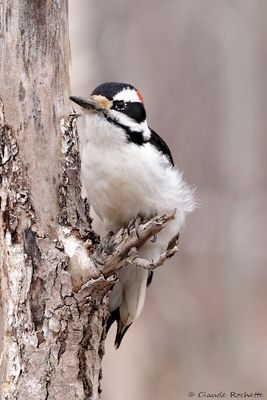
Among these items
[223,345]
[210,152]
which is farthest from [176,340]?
[210,152]

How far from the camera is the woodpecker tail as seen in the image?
4.33 meters

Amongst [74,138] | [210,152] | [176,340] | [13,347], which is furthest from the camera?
[210,152]

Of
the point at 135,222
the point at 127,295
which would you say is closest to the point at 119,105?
the point at 135,222

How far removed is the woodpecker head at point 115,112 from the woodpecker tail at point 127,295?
68 centimetres

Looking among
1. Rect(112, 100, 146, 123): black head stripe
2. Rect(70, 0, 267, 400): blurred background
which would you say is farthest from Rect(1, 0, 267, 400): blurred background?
Rect(112, 100, 146, 123): black head stripe

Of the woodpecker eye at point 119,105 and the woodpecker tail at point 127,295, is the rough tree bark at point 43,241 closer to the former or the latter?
the woodpecker eye at point 119,105

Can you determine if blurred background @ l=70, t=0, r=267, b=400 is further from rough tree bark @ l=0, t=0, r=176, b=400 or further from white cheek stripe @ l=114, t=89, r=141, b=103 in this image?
rough tree bark @ l=0, t=0, r=176, b=400

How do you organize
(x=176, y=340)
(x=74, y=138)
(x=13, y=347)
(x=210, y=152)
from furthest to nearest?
(x=210, y=152), (x=176, y=340), (x=74, y=138), (x=13, y=347)

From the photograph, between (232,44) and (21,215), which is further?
(232,44)

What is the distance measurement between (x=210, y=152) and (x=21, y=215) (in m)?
3.75

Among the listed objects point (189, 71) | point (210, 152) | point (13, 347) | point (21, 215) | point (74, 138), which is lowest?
point (13, 347)

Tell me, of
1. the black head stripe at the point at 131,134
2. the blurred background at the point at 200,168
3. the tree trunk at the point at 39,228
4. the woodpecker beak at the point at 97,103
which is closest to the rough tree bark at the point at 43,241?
the tree trunk at the point at 39,228

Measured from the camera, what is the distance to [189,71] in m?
7.50

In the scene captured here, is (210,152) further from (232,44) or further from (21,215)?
(21,215)
